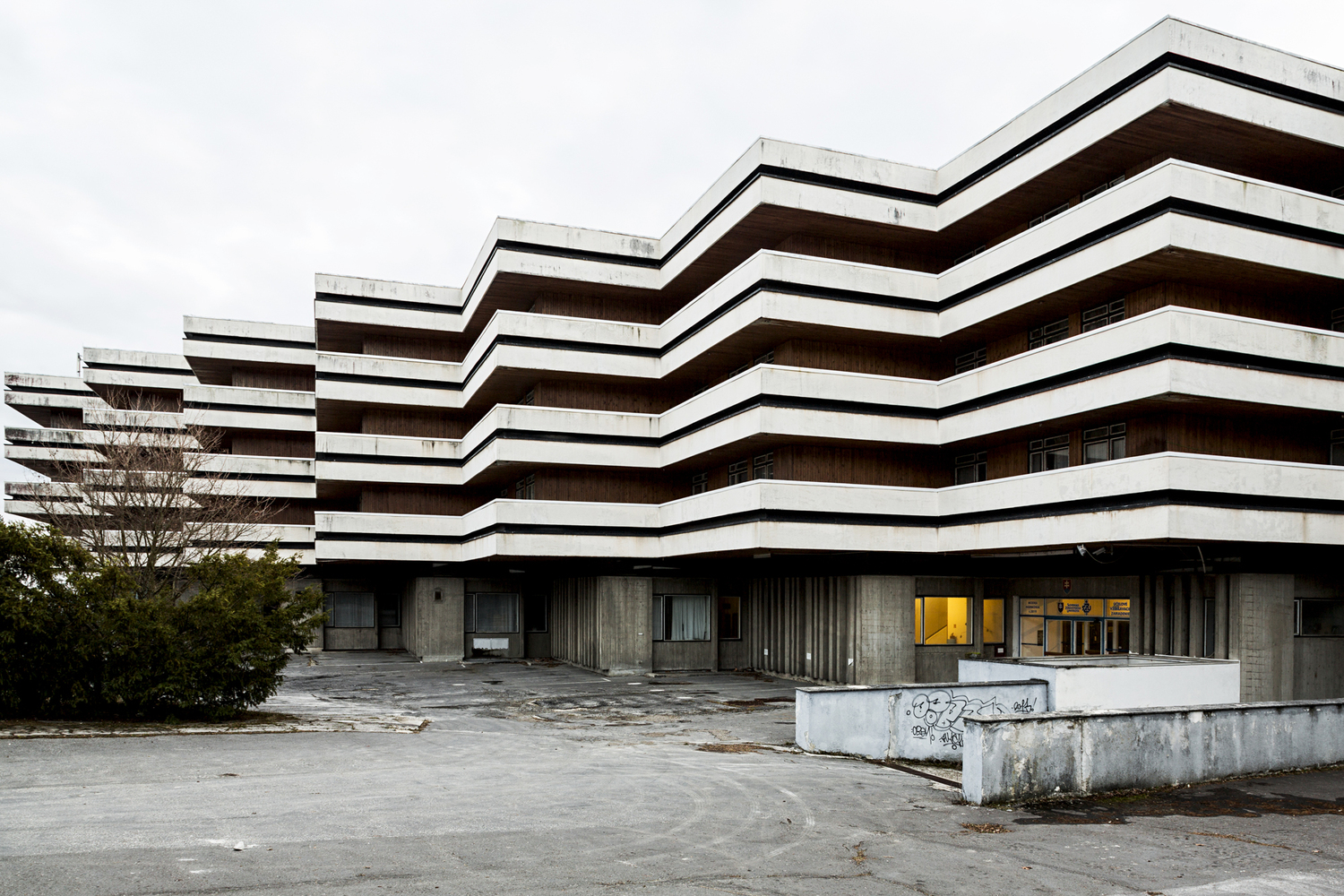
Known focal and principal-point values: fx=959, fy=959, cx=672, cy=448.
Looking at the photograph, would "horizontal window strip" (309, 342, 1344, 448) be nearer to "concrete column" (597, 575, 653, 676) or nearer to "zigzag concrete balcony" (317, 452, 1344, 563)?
"zigzag concrete balcony" (317, 452, 1344, 563)

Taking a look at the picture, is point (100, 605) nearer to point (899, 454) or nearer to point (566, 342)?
point (566, 342)

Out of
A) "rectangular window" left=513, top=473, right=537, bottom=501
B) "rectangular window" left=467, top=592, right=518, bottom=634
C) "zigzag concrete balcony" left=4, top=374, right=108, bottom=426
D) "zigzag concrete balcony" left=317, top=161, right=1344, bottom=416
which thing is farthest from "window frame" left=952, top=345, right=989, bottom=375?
"zigzag concrete balcony" left=4, top=374, right=108, bottom=426

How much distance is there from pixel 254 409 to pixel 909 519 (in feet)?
137

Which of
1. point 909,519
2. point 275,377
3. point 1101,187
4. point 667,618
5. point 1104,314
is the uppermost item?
point 1101,187

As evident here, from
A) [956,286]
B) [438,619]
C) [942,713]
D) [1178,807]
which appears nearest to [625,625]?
[438,619]

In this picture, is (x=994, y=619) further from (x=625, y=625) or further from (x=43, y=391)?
(x=43, y=391)

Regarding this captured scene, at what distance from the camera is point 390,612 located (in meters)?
53.6

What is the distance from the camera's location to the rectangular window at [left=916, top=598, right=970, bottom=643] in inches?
1326

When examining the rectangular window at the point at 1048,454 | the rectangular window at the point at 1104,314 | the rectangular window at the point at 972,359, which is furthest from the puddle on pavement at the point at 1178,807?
the rectangular window at the point at 972,359

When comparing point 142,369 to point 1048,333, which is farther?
point 142,369

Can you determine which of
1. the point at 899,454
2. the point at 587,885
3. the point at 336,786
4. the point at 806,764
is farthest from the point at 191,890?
the point at 899,454

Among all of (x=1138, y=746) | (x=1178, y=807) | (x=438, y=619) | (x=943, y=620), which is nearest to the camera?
(x=1178, y=807)

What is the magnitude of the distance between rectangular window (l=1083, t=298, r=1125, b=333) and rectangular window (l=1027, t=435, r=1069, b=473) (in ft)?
11.4

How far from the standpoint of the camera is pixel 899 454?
33.7 meters
